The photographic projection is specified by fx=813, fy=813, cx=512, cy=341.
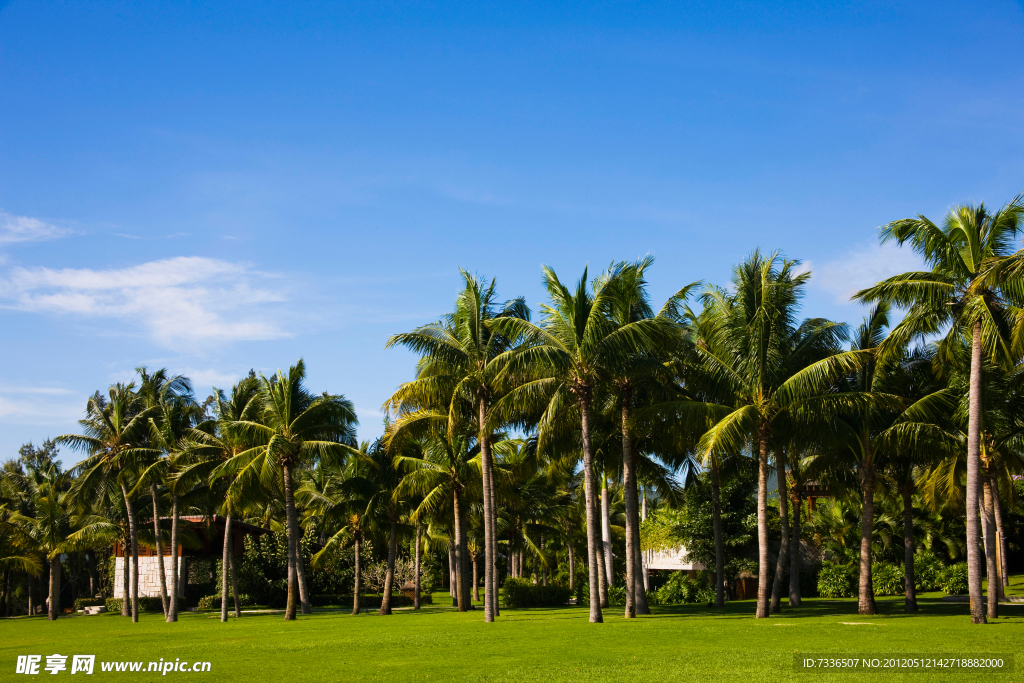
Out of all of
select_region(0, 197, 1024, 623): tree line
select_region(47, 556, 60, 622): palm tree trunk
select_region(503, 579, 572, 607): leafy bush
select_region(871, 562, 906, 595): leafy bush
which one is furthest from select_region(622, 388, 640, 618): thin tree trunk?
select_region(47, 556, 60, 622): palm tree trunk

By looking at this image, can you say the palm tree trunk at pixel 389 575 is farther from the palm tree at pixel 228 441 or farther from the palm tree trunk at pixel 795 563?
the palm tree trunk at pixel 795 563

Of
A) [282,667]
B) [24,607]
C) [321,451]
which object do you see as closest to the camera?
[282,667]

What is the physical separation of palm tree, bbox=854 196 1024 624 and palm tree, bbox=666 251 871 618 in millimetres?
2690

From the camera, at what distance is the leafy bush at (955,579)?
39.0 metres

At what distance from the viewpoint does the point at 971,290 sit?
802 inches

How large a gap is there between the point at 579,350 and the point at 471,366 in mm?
4485

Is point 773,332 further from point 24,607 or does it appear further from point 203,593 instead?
point 24,607

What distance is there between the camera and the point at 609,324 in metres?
24.9

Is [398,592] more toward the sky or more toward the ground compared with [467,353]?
more toward the ground

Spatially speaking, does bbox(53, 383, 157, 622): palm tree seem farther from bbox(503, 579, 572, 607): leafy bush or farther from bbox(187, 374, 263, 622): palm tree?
bbox(503, 579, 572, 607): leafy bush

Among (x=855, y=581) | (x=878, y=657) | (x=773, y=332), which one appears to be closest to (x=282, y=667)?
(x=878, y=657)

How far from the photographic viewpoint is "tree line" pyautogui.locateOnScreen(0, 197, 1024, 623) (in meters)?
21.8

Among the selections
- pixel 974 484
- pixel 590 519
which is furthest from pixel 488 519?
pixel 974 484

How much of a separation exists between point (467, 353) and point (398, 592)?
95.3 ft
